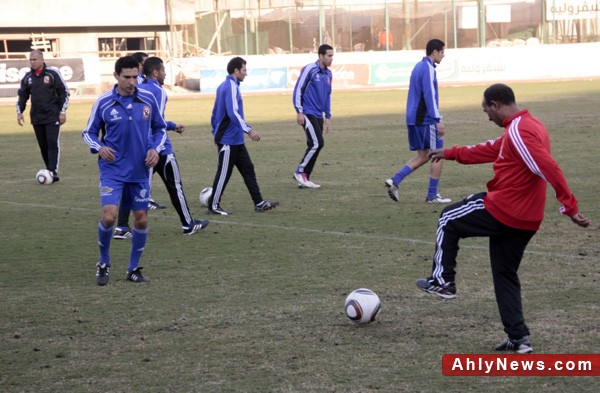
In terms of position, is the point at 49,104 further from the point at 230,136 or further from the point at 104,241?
the point at 104,241

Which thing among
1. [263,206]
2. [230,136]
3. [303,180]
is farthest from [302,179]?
[230,136]

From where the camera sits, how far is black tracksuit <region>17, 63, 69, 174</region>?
648 inches

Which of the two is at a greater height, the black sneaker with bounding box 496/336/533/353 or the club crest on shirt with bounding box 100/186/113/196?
the club crest on shirt with bounding box 100/186/113/196

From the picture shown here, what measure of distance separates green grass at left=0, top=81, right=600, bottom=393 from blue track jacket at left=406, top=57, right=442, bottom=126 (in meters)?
1.17

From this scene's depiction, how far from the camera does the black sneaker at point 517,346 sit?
21.1ft

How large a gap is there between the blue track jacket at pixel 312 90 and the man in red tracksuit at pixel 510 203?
27.2ft

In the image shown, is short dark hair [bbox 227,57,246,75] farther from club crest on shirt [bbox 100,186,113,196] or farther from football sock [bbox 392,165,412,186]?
club crest on shirt [bbox 100,186,113,196]

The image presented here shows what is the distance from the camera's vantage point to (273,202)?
13289 mm

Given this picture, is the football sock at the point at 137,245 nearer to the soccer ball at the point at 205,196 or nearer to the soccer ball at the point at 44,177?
the soccer ball at the point at 205,196

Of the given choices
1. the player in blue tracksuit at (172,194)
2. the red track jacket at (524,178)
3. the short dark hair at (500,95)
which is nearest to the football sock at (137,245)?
the player in blue tracksuit at (172,194)

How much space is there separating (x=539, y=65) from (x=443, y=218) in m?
41.3

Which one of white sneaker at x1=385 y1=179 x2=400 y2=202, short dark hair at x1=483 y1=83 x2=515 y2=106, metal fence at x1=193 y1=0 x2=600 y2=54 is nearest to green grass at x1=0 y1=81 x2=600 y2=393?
white sneaker at x1=385 y1=179 x2=400 y2=202

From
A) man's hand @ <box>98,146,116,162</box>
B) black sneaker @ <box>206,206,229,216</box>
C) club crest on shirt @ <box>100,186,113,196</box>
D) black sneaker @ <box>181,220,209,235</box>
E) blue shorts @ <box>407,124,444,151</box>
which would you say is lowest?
black sneaker @ <box>206,206,229,216</box>

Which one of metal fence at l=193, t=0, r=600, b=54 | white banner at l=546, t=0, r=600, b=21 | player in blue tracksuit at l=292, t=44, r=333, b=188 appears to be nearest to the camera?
player in blue tracksuit at l=292, t=44, r=333, b=188
